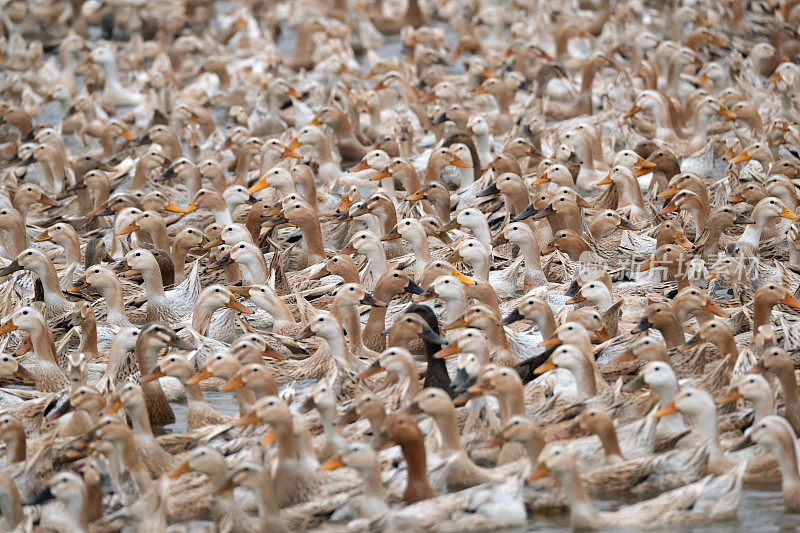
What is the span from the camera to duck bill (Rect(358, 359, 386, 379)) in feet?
32.0

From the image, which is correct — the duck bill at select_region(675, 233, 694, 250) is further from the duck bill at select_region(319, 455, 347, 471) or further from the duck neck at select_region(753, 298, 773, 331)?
the duck bill at select_region(319, 455, 347, 471)

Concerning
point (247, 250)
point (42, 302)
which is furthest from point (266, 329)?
point (42, 302)

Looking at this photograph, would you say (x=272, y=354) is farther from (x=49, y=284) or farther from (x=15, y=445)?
(x=49, y=284)

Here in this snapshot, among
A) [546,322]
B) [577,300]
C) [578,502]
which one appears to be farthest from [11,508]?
[577,300]

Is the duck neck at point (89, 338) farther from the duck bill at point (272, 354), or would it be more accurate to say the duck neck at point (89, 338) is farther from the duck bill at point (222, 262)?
the duck bill at point (222, 262)

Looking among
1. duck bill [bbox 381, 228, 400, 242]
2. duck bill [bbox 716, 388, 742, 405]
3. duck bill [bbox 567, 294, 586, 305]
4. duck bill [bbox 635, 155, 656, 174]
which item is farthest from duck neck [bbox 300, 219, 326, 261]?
duck bill [bbox 716, 388, 742, 405]

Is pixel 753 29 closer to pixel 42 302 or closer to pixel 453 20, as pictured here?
pixel 453 20

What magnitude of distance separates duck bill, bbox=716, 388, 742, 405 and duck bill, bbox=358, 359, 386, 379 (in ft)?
7.47

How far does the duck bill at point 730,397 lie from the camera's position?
8.98 metres

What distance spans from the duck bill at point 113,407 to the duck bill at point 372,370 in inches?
65.7

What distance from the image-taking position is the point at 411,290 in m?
11.3

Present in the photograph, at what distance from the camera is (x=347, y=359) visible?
10.3 meters

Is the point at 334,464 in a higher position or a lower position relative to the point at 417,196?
higher

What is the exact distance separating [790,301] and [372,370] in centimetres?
321
